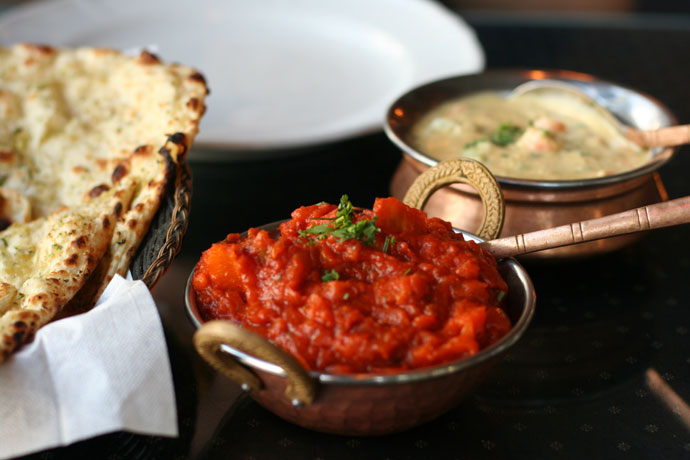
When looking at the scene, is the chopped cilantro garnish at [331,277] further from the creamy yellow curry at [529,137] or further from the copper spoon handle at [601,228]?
the creamy yellow curry at [529,137]

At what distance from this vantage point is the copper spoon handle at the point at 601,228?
1.24m

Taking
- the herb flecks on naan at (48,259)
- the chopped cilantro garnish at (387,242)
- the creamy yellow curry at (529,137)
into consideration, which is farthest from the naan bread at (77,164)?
the creamy yellow curry at (529,137)

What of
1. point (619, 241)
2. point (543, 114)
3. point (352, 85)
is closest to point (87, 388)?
point (619, 241)

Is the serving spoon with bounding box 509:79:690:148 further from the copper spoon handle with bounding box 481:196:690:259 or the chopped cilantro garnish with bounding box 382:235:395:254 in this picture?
the chopped cilantro garnish with bounding box 382:235:395:254

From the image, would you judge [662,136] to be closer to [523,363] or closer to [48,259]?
[523,363]

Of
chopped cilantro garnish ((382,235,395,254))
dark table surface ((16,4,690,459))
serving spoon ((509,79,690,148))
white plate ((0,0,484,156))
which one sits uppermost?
chopped cilantro garnish ((382,235,395,254))

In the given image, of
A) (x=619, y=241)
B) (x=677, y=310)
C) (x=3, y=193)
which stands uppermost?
(x=3, y=193)

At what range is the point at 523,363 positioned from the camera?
1417 millimetres

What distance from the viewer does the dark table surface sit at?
1.22 m

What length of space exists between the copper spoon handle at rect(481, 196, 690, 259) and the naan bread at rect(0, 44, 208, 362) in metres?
0.72

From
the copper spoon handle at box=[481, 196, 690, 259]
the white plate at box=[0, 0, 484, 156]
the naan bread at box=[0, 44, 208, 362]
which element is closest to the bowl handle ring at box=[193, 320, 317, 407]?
the naan bread at box=[0, 44, 208, 362]

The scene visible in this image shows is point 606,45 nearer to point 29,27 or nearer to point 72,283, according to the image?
point 29,27

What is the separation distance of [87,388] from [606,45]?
9.08 feet

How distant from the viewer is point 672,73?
2.80 m
